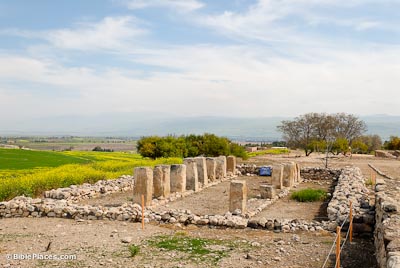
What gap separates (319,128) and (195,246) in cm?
6130

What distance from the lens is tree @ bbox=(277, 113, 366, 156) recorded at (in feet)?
221

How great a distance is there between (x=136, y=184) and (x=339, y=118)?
6141cm

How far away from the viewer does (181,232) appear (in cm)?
1055

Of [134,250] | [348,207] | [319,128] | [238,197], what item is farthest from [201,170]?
[319,128]

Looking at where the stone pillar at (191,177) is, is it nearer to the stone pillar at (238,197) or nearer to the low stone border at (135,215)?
the low stone border at (135,215)

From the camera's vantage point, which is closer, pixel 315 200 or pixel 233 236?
pixel 233 236

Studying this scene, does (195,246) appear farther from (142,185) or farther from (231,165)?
(231,165)

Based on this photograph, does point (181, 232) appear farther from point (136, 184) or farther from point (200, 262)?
point (136, 184)

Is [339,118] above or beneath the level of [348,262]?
above

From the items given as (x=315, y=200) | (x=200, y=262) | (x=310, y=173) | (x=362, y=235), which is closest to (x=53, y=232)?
(x=200, y=262)

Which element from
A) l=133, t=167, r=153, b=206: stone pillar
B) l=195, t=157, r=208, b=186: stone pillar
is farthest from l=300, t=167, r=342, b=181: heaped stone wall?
l=133, t=167, r=153, b=206: stone pillar

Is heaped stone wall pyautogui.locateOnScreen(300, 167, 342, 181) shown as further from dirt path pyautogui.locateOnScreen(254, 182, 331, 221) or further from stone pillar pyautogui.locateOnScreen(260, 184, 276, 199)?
stone pillar pyautogui.locateOnScreen(260, 184, 276, 199)

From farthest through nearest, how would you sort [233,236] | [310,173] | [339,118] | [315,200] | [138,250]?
[339,118], [310,173], [315,200], [233,236], [138,250]

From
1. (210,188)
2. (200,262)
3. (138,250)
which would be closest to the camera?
(200,262)
